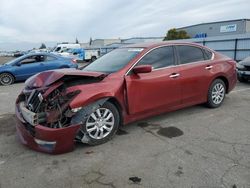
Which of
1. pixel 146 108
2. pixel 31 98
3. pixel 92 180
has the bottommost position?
pixel 92 180

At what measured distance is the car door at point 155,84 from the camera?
4250 millimetres

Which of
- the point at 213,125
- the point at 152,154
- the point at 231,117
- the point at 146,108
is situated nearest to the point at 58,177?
the point at 152,154

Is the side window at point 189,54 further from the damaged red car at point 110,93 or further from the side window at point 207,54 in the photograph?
the side window at point 207,54

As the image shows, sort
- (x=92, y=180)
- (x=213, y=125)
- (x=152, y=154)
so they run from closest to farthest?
(x=92, y=180), (x=152, y=154), (x=213, y=125)

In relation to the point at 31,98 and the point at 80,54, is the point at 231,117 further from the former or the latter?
the point at 80,54

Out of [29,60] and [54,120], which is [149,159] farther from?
[29,60]

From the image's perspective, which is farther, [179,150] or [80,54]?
[80,54]

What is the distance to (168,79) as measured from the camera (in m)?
4.70

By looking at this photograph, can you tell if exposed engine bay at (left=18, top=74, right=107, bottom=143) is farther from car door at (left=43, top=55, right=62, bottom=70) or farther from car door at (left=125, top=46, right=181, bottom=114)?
car door at (left=43, top=55, right=62, bottom=70)

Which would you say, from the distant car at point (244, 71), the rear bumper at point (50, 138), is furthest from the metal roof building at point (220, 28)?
the rear bumper at point (50, 138)

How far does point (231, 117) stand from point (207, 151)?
183 centimetres

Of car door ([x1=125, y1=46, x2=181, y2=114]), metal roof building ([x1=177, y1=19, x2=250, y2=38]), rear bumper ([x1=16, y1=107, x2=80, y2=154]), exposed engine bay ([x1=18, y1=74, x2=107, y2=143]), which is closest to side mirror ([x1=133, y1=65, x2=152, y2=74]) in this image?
car door ([x1=125, y1=46, x2=181, y2=114])

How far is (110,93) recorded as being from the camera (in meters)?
3.95

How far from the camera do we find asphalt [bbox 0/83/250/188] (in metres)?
2.94
